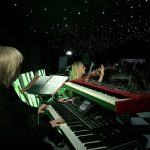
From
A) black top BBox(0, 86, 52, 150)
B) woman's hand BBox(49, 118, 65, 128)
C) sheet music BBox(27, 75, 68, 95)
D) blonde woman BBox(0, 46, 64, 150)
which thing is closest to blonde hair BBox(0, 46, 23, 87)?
blonde woman BBox(0, 46, 64, 150)

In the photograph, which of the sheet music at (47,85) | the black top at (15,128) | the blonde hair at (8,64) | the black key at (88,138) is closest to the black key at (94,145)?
the black key at (88,138)

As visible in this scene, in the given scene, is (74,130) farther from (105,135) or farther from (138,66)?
(138,66)

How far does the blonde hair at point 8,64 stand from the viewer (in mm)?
2049

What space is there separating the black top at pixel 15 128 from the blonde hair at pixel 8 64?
11 centimetres

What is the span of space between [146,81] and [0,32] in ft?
36.2

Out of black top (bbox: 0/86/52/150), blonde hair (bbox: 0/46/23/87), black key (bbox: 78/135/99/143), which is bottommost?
black key (bbox: 78/135/99/143)

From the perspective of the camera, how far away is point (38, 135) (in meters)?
2.21

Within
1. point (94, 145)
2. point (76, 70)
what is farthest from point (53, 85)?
point (76, 70)

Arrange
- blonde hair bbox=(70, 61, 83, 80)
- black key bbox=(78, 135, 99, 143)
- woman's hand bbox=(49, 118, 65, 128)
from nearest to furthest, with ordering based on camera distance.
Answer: black key bbox=(78, 135, 99, 143) < woman's hand bbox=(49, 118, 65, 128) < blonde hair bbox=(70, 61, 83, 80)

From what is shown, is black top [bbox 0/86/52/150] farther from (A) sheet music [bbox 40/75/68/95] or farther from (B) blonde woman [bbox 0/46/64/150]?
(A) sheet music [bbox 40/75/68/95]

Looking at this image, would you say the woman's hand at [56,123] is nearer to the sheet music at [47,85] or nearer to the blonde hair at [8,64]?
the blonde hair at [8,64]

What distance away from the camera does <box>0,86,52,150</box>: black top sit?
188cm

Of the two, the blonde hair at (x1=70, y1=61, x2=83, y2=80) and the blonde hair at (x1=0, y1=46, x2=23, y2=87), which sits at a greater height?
the blonde hair at (x1=0, y1=46, x2=23, y2=87)

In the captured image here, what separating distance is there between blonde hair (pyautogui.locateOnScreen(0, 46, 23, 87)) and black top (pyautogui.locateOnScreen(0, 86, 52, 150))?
11 cm
